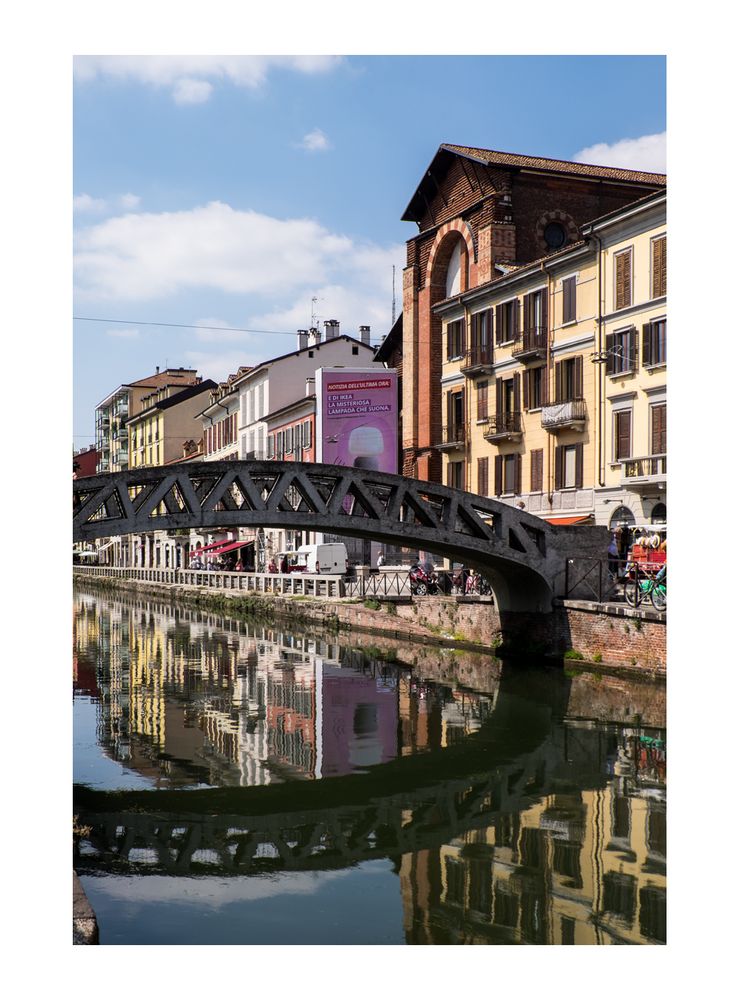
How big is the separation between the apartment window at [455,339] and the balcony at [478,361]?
1.03 m

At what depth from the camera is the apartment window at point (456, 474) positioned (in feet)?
136

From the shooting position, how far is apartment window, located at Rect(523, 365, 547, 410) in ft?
117

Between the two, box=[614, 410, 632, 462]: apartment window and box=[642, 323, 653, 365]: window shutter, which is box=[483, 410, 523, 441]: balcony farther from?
box=[642, 323, 653, 365]: window shutter

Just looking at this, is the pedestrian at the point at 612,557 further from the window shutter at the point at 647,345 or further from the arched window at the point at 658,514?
the window shutter at the point at 647,345

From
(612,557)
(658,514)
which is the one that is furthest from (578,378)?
(612,557)

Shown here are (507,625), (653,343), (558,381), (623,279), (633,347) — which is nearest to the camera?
(507,625)

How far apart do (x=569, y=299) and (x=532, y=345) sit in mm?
2271

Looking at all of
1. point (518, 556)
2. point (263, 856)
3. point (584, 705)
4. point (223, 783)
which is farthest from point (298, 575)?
point (263, 856)

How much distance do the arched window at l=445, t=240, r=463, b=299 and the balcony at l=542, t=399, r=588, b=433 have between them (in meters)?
9.81

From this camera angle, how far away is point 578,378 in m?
33.9

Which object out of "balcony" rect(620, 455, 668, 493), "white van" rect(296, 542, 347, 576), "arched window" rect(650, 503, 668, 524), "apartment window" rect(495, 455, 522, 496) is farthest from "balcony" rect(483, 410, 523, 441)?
"white van" rect(296, 542, 347, 576)

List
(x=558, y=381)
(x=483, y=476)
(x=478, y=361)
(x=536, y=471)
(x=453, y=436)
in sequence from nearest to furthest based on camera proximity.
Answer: (x=558, y=381)
(x=536, y=471)
(x=483, y=476)
(x=478, y=361)
(x=453, y=436)

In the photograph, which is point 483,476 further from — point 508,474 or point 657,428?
point 657,428

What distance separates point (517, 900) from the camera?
1017cm
